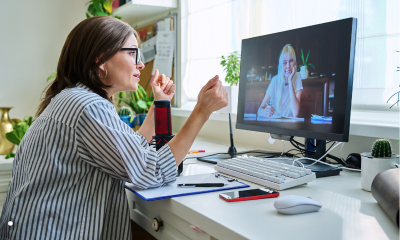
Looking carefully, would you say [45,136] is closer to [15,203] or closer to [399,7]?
[15,203]

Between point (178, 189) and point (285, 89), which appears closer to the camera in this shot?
point (178, 189)

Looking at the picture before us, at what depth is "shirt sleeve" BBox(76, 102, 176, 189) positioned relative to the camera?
81cm

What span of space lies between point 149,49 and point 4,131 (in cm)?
112

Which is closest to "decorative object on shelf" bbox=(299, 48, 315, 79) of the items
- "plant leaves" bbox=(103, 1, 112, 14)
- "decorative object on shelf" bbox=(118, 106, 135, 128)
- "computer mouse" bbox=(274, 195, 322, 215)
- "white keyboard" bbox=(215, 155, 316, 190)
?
"white keyboard" bbox=(215, 155, 316, 190)

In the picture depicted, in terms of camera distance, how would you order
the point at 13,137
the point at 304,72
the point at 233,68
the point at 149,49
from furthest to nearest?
the point at 149,49, the point at 13,137, the point at 233,68, the point at 304,72

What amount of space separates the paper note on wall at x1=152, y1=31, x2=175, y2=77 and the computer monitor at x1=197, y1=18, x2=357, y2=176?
3.71 feet

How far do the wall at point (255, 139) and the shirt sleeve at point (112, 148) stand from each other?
30.5 inches

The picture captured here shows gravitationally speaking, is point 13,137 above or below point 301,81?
below

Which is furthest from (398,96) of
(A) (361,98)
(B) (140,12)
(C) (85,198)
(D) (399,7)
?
(B) (140,12)

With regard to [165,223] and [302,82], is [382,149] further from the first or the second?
[165,223]

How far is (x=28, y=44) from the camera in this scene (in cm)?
285

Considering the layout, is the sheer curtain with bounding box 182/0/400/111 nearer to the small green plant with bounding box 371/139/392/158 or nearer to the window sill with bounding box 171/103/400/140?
the window sill with bounding box 171/103/400/140

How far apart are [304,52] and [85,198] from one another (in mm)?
768

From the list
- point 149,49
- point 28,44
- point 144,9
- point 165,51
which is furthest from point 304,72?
point 28,44
